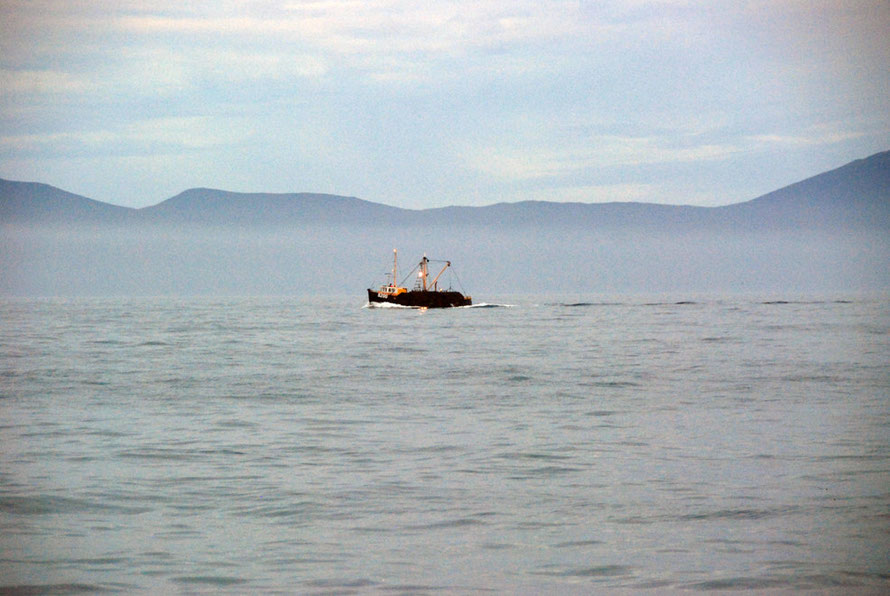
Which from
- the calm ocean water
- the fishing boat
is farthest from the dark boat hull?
the calm ocean water

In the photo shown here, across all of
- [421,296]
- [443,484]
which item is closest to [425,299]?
[421,296]

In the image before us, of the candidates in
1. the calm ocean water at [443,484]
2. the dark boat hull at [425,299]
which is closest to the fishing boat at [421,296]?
the dark boat hull at [425,299]

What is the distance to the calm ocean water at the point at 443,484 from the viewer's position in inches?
Answer: 485

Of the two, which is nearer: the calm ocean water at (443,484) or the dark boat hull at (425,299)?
the calm ocean water at (443,484)

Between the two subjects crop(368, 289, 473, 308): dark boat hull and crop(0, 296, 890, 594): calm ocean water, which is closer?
crop(0, 296, 890, 594): calm ocean water

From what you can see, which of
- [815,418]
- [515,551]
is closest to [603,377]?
[815,418]

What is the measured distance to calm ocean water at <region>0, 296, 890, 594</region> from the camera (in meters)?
12.3

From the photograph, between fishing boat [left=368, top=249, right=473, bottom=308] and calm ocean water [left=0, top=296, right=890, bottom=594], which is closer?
calm ocean water [left=0, top=296, right=890, bottom=594]

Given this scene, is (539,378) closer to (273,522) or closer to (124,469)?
(124,469)

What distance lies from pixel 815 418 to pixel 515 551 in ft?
59.8

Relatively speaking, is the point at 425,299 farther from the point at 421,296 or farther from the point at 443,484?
the point at 443,484

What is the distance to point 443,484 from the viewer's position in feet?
58.5

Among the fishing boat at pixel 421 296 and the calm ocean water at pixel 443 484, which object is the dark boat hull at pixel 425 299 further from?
the calm ocean water at pixel 443 484

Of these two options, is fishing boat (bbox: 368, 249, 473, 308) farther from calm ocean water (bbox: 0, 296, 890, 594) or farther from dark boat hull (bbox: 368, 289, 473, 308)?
calm ocean water (bbox: 0, 296, 890, 594)
